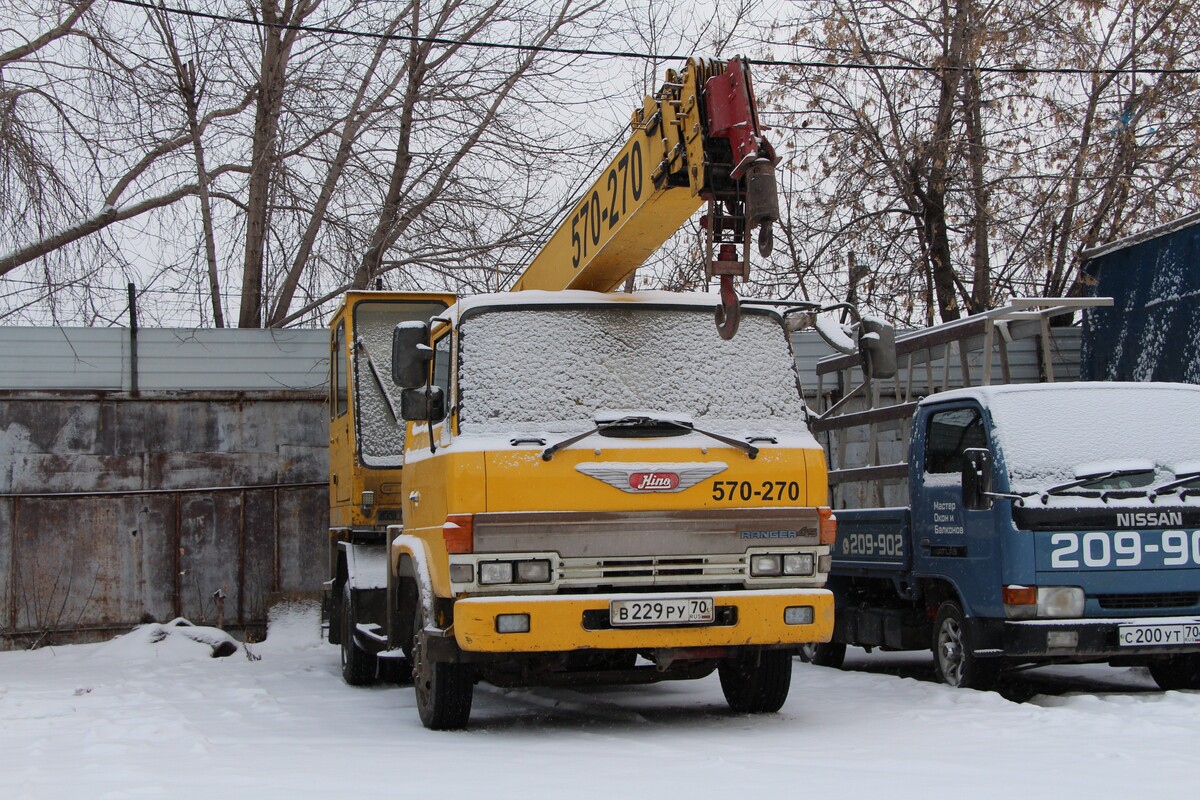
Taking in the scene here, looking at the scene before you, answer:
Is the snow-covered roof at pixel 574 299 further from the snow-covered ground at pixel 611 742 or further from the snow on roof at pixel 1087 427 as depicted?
the snow-covered ground at pixel 611 742

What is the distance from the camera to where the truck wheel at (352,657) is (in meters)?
9.89

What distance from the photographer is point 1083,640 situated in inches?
301

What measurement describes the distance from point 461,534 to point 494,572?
0.85ft

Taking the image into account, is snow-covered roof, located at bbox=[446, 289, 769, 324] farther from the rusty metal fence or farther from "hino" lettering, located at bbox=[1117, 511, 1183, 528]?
the rusty metal fence

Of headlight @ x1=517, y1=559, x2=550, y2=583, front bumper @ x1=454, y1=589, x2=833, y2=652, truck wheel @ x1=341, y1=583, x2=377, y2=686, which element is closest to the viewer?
front bumper @ x1=454, y1=589, x2=833, y2=652

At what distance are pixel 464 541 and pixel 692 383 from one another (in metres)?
1.58

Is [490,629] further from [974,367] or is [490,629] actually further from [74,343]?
[74,343]

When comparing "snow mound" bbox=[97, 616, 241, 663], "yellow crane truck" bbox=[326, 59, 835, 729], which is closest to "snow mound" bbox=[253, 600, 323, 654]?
"snow mound" bbox=[97, 616, 241, 663]

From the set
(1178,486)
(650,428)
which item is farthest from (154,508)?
(1178,486)

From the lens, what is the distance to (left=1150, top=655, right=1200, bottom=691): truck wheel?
27.4 ft

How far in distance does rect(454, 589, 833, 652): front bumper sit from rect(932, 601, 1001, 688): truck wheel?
1.82 m

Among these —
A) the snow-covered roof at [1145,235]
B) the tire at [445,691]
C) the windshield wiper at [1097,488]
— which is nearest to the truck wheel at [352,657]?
the tire at [445,691]

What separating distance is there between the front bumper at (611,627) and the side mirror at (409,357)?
52.4 inches

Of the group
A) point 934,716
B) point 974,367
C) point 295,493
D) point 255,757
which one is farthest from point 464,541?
point 295,493
